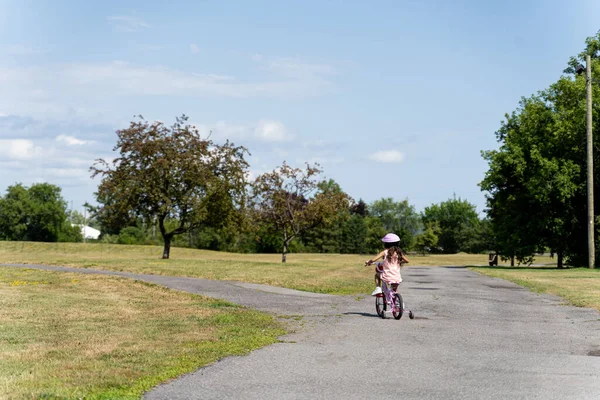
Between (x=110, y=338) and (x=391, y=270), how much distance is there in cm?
575

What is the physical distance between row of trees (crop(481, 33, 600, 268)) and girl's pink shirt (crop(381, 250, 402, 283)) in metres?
33.8

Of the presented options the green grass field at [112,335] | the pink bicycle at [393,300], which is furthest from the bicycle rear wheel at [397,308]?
the green grass field at [112,335]

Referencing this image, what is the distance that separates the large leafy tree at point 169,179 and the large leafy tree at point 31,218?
276 feet

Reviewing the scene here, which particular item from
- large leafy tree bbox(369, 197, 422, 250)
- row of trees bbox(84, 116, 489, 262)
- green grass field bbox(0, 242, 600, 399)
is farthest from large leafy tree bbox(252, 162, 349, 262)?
large leafy tree bbox(369, 197, 422, 250)

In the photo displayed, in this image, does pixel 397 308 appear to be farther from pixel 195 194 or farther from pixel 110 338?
pixel 195 194

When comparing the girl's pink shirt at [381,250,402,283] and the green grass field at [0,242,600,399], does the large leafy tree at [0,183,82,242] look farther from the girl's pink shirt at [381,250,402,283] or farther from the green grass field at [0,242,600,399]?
the girl's pink shirt at [381,250,402,283]

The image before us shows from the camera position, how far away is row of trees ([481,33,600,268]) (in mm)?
46250

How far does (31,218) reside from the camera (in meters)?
125

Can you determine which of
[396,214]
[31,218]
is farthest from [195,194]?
[396,214]

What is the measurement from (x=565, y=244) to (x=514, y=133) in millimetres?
8671

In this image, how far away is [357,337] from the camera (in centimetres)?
1131

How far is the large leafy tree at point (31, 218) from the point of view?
12288 centimetres

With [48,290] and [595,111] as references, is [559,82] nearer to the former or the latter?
[595,111]

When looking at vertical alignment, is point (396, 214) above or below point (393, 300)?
above
